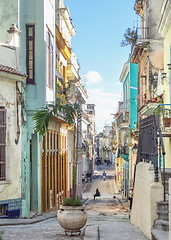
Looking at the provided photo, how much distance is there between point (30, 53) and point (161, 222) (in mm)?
9332

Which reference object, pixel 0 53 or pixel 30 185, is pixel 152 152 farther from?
pixel 30 185

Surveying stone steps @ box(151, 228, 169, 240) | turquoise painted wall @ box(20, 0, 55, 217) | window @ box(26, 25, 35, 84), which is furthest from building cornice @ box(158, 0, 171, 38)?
stone steps @ box(151, 228, 169, 240)

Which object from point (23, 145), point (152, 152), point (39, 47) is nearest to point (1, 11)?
point (39, 47)

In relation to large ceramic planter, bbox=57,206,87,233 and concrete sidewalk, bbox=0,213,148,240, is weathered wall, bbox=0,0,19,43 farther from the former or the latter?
large ceramic planter, bbox=57,206,87,233

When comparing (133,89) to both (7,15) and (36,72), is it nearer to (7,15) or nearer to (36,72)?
(36,72)

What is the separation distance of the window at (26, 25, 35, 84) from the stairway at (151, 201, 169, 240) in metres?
8.63

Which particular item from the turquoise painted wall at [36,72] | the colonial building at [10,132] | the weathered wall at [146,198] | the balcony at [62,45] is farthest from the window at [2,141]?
the balcony at [62,45]

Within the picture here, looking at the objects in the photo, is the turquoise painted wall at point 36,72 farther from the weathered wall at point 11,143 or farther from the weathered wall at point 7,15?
the weathered wall at point 11,143

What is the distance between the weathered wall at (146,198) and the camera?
8797 mm

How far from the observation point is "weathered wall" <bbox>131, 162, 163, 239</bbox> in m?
8.80

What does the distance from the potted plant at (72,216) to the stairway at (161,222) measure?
150cm

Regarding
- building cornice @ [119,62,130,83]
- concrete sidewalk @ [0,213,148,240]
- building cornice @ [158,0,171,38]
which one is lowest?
concrete sidewalk @ [0,213,148,240]

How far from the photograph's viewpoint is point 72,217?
9.19 meters

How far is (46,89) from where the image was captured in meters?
16.5
